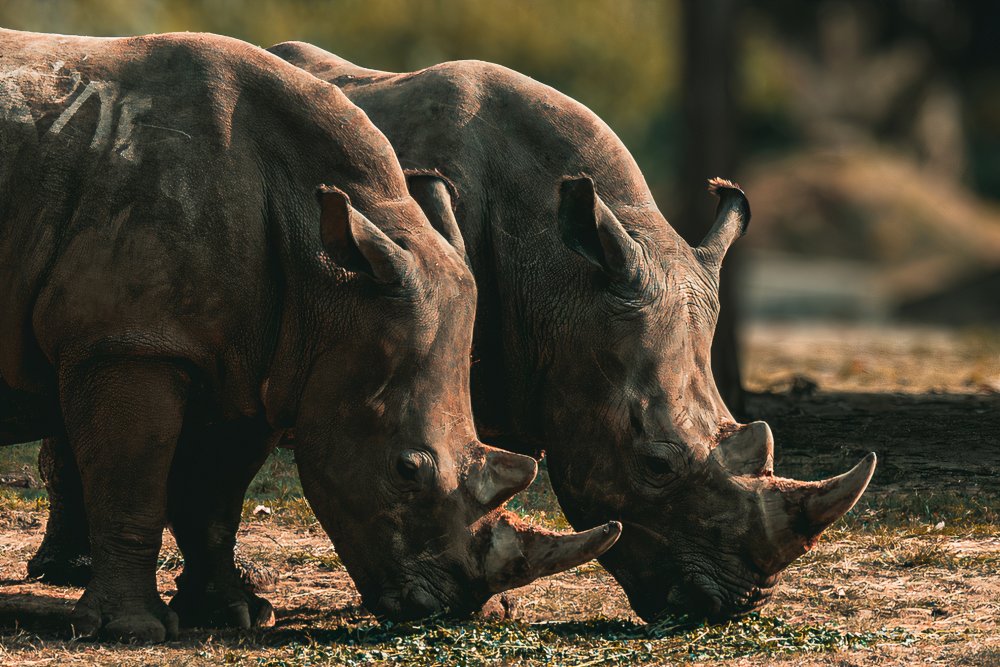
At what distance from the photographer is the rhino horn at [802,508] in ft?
22.3

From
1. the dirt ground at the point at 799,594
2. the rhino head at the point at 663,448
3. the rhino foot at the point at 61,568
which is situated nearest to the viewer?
the dirt ground at the point at 799,594

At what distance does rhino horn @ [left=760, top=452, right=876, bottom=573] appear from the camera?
6809 millimetres

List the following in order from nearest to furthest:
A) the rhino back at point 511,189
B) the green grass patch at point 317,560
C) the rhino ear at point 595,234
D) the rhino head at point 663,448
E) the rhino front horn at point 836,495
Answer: the rhino front horn at point 836,495
the rhino head at point 663,448
the rhino ear at point 595,234
the rhino back at point 511,189
the green grass patch at point 317,560

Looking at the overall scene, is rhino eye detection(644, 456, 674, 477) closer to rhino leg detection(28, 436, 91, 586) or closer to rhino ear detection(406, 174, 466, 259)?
rhino ear detection(406, 174, 466, 259)

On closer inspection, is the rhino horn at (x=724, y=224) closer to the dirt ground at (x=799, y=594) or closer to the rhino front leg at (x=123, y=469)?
the dirt ground at (x=799, y=594)

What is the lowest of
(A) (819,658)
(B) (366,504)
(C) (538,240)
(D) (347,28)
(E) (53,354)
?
(A) (819,658)

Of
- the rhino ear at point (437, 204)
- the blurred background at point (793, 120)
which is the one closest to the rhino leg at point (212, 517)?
the rhino ear at point (437, 204)

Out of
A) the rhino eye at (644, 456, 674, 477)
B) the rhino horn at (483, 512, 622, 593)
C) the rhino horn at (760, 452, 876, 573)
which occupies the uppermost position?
the rhino eye at (644, 456, 674, 477)

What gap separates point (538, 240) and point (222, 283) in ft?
5.62

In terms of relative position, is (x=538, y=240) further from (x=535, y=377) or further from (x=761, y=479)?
(x=761, y=479)

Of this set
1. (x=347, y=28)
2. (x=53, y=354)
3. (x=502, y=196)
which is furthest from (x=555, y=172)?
(x=347, y=28)

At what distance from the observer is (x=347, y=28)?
4619 centimetres

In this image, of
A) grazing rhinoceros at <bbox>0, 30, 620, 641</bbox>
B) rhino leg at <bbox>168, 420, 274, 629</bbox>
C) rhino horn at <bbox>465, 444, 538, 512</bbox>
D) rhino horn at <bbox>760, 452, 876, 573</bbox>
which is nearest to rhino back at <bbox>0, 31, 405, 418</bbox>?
grazing rhinoceros at <bbox>0, 30, 620, 641</bbox>

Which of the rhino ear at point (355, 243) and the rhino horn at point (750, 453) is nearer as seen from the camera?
the rhino ear at point (355, 243)
